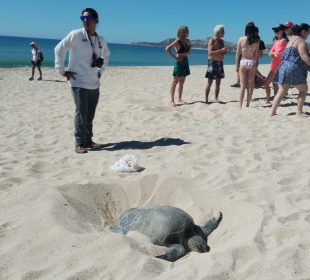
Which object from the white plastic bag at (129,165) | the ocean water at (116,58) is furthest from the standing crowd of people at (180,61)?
the ocean water at (116,58)

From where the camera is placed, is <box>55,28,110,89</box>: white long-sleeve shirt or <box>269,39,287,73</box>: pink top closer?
<box>55,28,110,89</box>: white long-sleeve shirt

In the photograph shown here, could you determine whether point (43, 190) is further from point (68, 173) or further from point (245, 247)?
point (245, 247)

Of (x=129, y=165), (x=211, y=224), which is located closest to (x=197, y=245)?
(x=211, y=224)

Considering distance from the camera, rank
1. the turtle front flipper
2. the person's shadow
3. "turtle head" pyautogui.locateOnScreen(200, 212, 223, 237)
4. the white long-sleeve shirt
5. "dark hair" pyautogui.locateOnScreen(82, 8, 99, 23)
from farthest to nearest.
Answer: the person's shadow → the white long-sleeve shirt → "dark hair" pyautogui.locateOnScreen(82, 8, 99, 23) → "turtle head" pyautogui.locateOnScreen(200, 212, 223, 237) → the turtle front flipper

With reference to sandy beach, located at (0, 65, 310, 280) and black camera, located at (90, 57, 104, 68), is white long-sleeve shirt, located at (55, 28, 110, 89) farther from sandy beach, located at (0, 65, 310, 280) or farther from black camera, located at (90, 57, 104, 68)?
sandy beach, located at (0, 65, 310, 280)

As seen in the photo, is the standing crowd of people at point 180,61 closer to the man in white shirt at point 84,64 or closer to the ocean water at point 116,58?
the man in white shirt at point 84,64

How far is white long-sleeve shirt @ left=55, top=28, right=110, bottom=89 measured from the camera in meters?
5.05

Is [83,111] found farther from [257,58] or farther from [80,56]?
[257,58]

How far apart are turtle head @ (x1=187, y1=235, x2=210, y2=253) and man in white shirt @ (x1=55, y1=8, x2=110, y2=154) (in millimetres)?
2779

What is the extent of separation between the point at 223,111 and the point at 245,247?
560cm

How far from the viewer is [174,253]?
2861 mm

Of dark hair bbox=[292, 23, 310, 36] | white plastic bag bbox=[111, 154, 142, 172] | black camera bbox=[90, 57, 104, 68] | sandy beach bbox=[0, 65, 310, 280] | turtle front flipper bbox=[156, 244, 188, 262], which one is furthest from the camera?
dark hair bbox=[292, 23, 310, 36]

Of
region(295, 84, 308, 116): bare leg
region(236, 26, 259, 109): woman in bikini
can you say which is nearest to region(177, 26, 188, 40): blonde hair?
region(236, 26, 259, 109): woman in bikini

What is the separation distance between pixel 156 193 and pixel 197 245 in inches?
45.2
